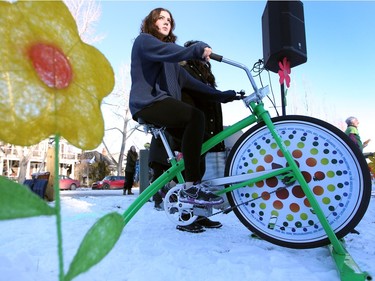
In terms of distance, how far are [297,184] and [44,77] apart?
4.78 feet

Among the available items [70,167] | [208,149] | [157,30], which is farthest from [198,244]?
[70,167]

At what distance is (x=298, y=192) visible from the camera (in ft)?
5.53

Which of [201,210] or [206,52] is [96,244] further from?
[201,210]

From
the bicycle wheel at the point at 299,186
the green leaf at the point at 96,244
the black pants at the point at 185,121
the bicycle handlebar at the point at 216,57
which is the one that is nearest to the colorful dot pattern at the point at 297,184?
the bicycle wheel at the point at 299,186

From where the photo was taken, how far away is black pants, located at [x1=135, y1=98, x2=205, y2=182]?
5.45 ft

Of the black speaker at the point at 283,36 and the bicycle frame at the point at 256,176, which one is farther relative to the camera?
the black speaker at the point at 283,36

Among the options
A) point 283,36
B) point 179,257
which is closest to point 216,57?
point 179,257

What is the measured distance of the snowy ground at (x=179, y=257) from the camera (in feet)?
4.15

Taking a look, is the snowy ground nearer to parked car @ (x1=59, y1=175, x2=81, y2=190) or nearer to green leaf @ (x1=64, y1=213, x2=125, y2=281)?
green leaf @ (x1=64, y1=213, x2=125, y2=281)

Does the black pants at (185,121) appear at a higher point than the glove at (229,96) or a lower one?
lower

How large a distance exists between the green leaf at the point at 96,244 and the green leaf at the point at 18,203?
0.27ft

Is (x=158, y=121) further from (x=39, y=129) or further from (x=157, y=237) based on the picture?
(x=39, y=129)

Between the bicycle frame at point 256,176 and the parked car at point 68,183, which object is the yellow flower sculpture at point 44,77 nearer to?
the bicycle frame at point 256,176

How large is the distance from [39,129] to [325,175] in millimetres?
1491
